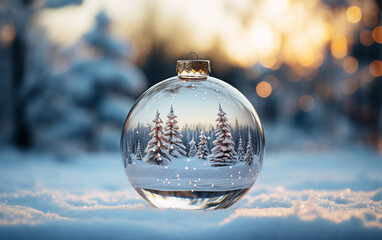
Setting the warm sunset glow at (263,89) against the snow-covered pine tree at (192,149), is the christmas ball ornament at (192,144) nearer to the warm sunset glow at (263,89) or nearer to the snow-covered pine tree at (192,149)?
the snow-covered pine tree at (192,149)

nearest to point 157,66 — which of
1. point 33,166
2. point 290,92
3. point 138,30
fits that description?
point 138,30

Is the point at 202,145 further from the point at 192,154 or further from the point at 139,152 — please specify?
the point at 139,152

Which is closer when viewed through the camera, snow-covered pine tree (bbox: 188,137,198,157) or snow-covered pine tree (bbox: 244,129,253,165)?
snow-covered pine tree (bbox: 188,137,198,157)

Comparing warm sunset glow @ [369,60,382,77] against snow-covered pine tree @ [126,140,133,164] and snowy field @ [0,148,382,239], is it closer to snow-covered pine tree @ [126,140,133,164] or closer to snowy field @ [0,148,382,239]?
snowy field @ [0,148,382,239]

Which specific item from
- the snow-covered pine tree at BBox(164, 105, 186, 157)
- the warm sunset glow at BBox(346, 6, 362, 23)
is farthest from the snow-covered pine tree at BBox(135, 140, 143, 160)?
the warm sunset glow at BBox(346, 6, 362, 23)

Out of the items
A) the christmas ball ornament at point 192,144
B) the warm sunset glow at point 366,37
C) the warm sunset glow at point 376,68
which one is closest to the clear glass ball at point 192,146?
the christmas ball ornament at point 192,144

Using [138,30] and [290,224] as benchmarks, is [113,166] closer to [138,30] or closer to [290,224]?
[290,224]

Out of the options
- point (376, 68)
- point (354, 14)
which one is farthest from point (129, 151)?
point (354, 14)
